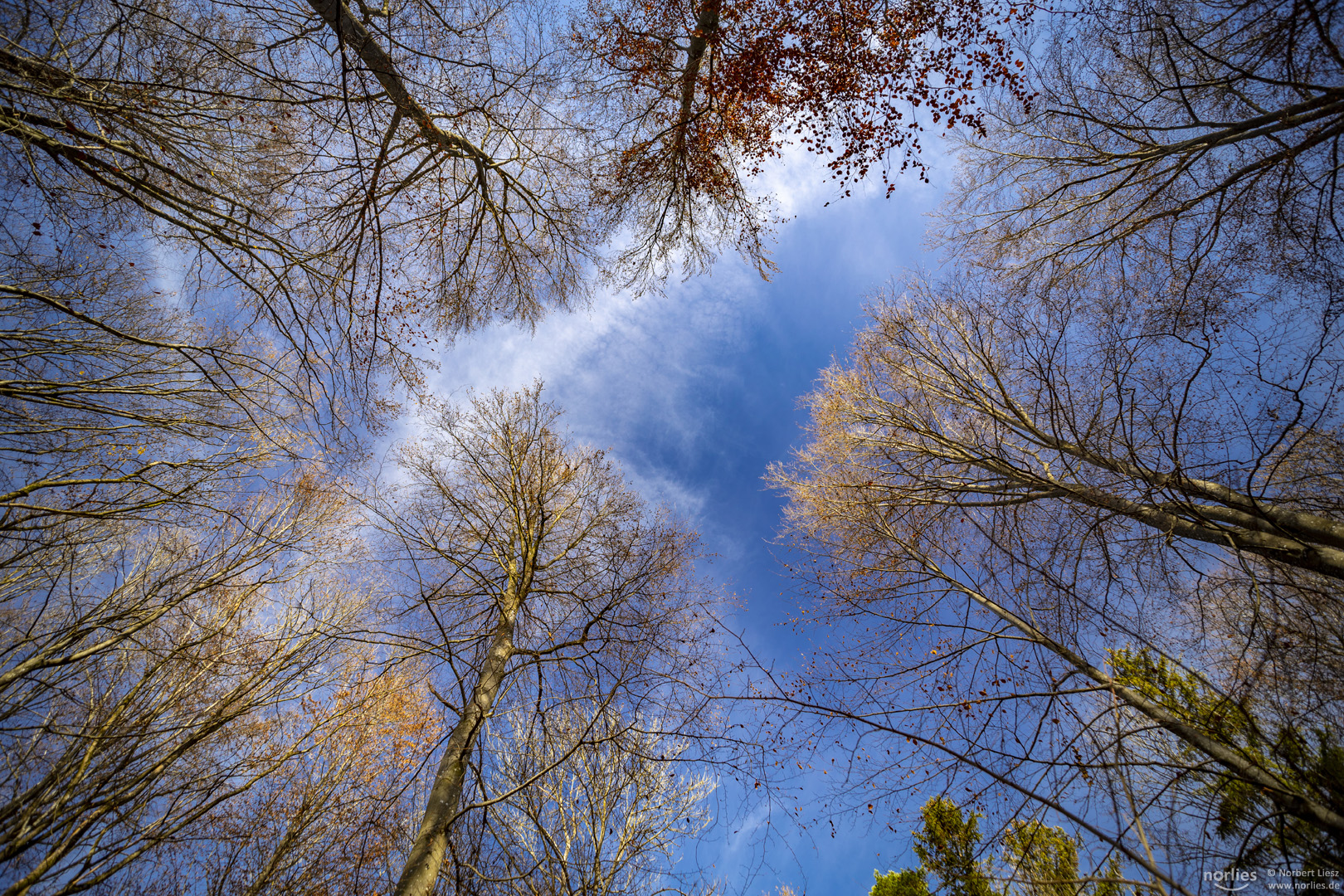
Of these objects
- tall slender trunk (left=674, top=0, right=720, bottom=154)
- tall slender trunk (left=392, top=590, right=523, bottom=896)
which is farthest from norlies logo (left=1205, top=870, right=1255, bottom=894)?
tall slender trunk (left=674, top=0, right=720, bottom=154)

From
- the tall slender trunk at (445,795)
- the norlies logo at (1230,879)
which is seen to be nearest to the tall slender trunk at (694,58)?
the tall slender trunk at (445,795)

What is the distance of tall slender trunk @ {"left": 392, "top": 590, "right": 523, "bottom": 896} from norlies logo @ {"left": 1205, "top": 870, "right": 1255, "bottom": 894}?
408cm

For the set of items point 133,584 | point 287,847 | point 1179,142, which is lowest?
point 287,847

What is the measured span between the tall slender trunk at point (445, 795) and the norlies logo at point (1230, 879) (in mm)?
4081

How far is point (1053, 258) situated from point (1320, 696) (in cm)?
557

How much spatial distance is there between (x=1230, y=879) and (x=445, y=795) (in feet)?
15.7

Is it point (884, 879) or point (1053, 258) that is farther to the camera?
point (884, 879)

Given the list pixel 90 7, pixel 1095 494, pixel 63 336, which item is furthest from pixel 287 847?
pixel 1095 494

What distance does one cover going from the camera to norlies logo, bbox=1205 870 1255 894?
2455mm

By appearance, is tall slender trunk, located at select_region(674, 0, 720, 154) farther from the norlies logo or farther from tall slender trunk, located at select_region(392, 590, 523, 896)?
the norlies logo

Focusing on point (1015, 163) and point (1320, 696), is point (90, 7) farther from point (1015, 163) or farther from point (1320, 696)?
point (1320, 696)

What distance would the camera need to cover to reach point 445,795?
3227 mm

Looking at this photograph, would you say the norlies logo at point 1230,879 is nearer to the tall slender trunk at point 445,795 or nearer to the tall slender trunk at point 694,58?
the tall slender trunk at point 445,795

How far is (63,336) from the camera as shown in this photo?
3.46 metres
